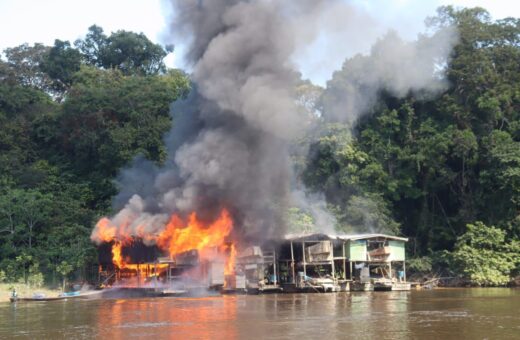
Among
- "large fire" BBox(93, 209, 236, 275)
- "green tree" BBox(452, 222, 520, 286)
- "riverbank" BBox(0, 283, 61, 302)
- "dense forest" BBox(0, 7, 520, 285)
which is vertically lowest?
"riverbank" BBox(0, 283, 61, 302)

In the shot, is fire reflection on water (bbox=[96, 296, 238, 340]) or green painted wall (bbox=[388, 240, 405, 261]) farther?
green painted wall (bbox=[388, 240, 405, 261])

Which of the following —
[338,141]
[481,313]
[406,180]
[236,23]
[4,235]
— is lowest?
[481,313]

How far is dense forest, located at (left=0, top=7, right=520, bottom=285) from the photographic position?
4825 cm

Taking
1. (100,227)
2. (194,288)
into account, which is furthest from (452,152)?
(100,227)

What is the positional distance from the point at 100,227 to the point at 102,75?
87.1ft

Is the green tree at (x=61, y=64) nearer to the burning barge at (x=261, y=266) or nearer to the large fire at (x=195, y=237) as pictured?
the burning barge at (x=261, y=266)

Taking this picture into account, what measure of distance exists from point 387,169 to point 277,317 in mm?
26651

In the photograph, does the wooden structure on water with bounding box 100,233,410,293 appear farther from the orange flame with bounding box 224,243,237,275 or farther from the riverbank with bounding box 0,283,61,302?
the riverbank with bounding box 0,283,61,302

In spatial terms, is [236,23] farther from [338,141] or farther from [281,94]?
[338,141]

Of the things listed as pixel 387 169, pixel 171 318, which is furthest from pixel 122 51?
pixel 171 318

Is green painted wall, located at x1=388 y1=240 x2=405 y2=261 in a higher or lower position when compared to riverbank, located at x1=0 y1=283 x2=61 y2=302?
higher

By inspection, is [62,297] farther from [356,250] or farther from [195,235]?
[356,250]

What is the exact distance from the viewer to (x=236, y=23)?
143ft

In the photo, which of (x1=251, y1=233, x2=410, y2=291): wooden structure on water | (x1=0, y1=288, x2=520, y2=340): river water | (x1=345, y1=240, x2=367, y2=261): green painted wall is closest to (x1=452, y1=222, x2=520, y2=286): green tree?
→ (x1=251, y1=233, x2=410, y2=291): wooden structure on water
